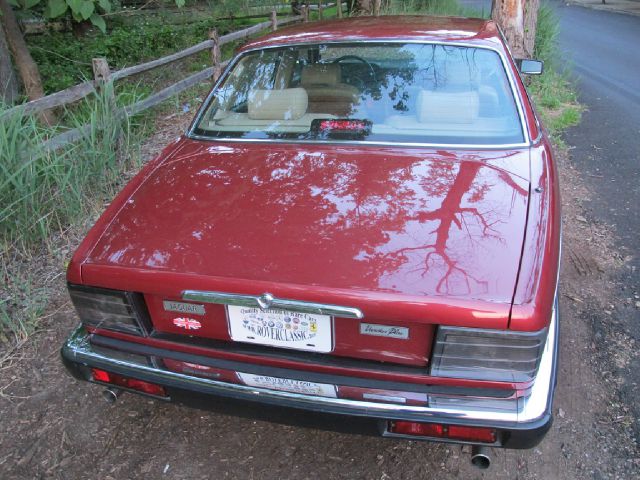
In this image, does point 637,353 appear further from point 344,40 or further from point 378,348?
point 344,40

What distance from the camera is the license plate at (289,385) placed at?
1747 millimetres

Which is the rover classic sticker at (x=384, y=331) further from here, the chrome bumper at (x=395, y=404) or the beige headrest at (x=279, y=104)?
the beige headrest at (x=279, y=104)

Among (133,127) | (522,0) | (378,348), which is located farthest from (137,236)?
(522,0)

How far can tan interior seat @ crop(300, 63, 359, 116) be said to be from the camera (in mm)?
2652

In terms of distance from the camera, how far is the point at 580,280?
328cm

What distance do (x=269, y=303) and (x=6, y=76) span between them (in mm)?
5048

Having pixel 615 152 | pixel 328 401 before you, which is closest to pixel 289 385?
pixel 328 401

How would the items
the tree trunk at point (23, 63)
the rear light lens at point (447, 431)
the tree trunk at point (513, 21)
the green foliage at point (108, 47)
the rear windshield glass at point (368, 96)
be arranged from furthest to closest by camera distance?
the green foliage at point (108, 47), the tree trunk at point (513, 21), the tree trunk at point (23, 63), the rear windshield glass at point (368, 96), the rear light lens at point (447, 431)

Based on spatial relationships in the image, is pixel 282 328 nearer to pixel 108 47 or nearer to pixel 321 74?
pixel 321 74

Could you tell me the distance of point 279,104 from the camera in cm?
273

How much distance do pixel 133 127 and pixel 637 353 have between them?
16.0 feet

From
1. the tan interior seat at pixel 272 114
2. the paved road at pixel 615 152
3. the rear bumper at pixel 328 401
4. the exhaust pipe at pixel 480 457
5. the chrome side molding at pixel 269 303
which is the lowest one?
the paved road at pixel 615 152

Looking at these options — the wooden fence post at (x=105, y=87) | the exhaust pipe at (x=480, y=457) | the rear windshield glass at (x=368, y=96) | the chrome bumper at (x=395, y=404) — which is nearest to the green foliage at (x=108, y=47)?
the wooden fence post at (x=105, y=87)

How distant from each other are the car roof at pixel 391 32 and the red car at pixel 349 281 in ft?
1.45
